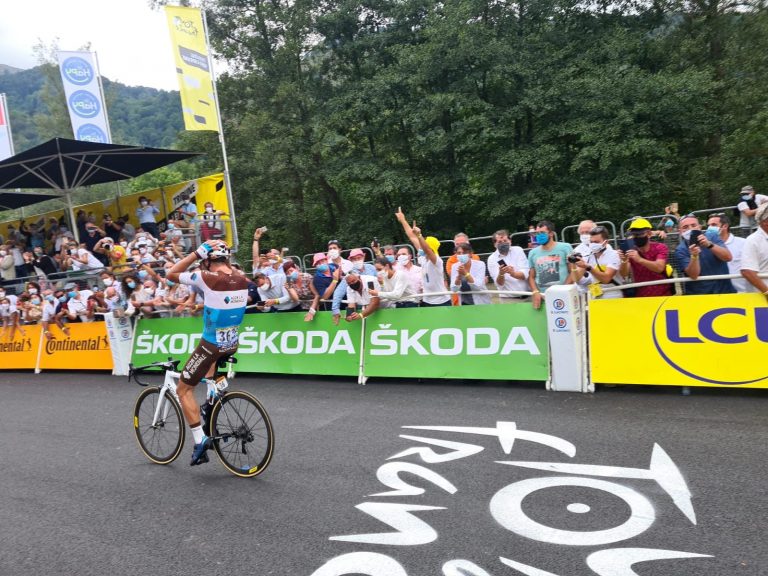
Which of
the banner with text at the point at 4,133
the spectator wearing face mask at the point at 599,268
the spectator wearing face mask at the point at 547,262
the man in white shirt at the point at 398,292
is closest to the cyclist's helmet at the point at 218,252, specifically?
the man in white shirt at the point at 398,292

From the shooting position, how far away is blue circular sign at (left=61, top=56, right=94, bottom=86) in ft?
73.9

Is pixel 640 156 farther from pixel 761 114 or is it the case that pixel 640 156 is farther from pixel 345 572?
pixel 345 572

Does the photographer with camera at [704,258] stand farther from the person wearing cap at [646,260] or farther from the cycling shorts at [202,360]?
the cycling shorts at [202,360]

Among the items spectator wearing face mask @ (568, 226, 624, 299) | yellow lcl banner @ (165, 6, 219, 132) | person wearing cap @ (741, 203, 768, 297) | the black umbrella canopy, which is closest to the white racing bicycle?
spectator wearing face mask @ (568, 226, 624, 299)

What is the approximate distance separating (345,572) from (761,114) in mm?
22140

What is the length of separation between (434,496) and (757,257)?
14.9 feet

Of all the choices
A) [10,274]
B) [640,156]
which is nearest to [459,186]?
[640,156]

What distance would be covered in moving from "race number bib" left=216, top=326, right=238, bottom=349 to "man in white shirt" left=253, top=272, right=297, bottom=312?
475 centimetres

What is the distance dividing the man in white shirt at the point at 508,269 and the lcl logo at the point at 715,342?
2027mm

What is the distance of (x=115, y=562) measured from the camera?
4418 mm

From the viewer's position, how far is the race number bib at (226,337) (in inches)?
229

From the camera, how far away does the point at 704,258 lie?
764 centimetres

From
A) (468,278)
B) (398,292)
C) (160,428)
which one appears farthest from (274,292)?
(160,428)

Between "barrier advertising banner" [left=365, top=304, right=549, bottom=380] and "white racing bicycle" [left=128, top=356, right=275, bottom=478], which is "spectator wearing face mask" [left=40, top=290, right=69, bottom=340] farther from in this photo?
"white racing bicycle" [left=128, top=356, right=275, bottom=478]
